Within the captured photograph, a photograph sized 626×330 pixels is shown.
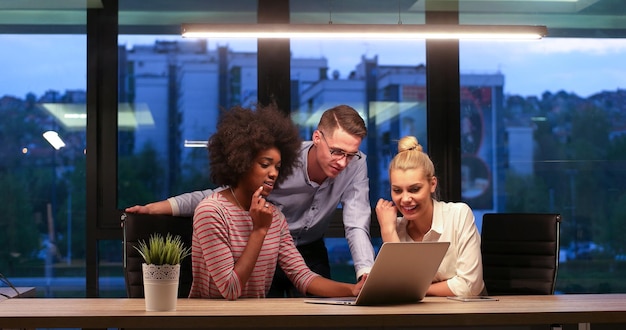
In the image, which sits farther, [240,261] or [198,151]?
[198,151]

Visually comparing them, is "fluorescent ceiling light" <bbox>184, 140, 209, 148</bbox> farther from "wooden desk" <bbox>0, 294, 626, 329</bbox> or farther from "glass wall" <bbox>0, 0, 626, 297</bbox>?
"wooden desk" <bbox>0, 294, 626, 329</bbox>

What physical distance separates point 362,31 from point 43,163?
2.23 metres

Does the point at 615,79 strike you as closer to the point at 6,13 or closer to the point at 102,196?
the point at 102,196

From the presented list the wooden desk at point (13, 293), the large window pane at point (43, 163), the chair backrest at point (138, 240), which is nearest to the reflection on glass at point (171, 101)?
the large window pane at point (43, 163)

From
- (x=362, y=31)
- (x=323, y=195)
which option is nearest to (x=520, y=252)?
(x=323, y=195)

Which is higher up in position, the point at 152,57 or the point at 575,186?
the point at 152,57

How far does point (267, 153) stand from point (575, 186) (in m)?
2.93

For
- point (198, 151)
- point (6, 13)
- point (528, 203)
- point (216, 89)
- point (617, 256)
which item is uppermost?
point (6, 13)

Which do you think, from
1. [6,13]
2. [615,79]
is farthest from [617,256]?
[6,13]

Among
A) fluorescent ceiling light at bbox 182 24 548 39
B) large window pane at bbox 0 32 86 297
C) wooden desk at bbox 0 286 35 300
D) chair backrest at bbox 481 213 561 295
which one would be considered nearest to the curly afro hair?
wooden desk at bbox 0 286 35 300

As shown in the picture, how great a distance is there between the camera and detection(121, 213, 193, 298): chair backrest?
3512mm

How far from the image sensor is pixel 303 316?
2.48 meters

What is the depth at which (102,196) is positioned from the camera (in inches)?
205

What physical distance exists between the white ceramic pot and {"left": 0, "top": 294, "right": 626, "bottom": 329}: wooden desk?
35mm
